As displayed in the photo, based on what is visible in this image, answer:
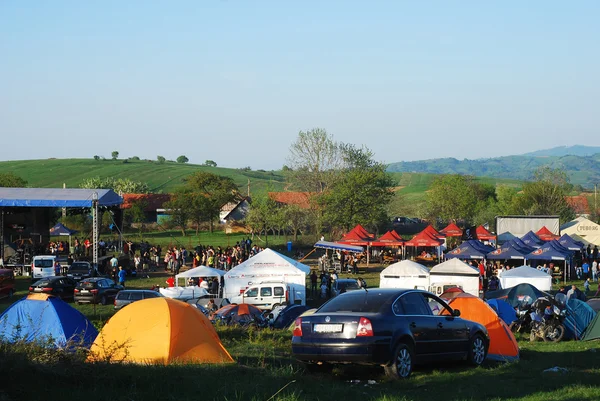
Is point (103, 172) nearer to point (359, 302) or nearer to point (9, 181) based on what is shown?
point (9, 181)

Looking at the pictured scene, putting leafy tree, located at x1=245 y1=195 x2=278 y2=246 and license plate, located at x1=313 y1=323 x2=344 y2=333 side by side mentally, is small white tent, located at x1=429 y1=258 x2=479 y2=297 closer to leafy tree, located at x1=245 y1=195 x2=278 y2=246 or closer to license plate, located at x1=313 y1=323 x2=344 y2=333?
license plate, located at x1=313 y1=323 x2=344 y2=333

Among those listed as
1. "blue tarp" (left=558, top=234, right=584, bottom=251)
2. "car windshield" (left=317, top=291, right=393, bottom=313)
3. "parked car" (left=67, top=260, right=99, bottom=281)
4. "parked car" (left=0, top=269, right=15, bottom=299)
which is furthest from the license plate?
"blue tarp" (left=558, top=234, right=584, bottom=251)

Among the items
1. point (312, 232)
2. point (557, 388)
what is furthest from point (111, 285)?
point (312, 232)

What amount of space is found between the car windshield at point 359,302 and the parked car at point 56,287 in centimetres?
2082

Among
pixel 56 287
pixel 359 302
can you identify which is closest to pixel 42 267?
pixel 56 287

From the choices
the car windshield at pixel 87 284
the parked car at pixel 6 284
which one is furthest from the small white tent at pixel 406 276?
the parked car at pixel 6 284

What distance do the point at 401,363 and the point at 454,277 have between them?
21.7m

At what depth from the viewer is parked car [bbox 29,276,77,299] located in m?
28.2

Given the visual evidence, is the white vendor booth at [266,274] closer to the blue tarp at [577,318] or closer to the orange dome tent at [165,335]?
the blue tarp at [577,318]

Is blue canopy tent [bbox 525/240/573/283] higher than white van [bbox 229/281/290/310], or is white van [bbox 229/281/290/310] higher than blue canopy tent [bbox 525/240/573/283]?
blue canopy tent [bbox 525/240/573/283]

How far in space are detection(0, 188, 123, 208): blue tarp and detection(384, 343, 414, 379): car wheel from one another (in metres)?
30.4

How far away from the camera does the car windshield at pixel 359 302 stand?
9.41 meters

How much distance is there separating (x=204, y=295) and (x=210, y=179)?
176 feet

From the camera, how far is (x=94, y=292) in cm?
2764
